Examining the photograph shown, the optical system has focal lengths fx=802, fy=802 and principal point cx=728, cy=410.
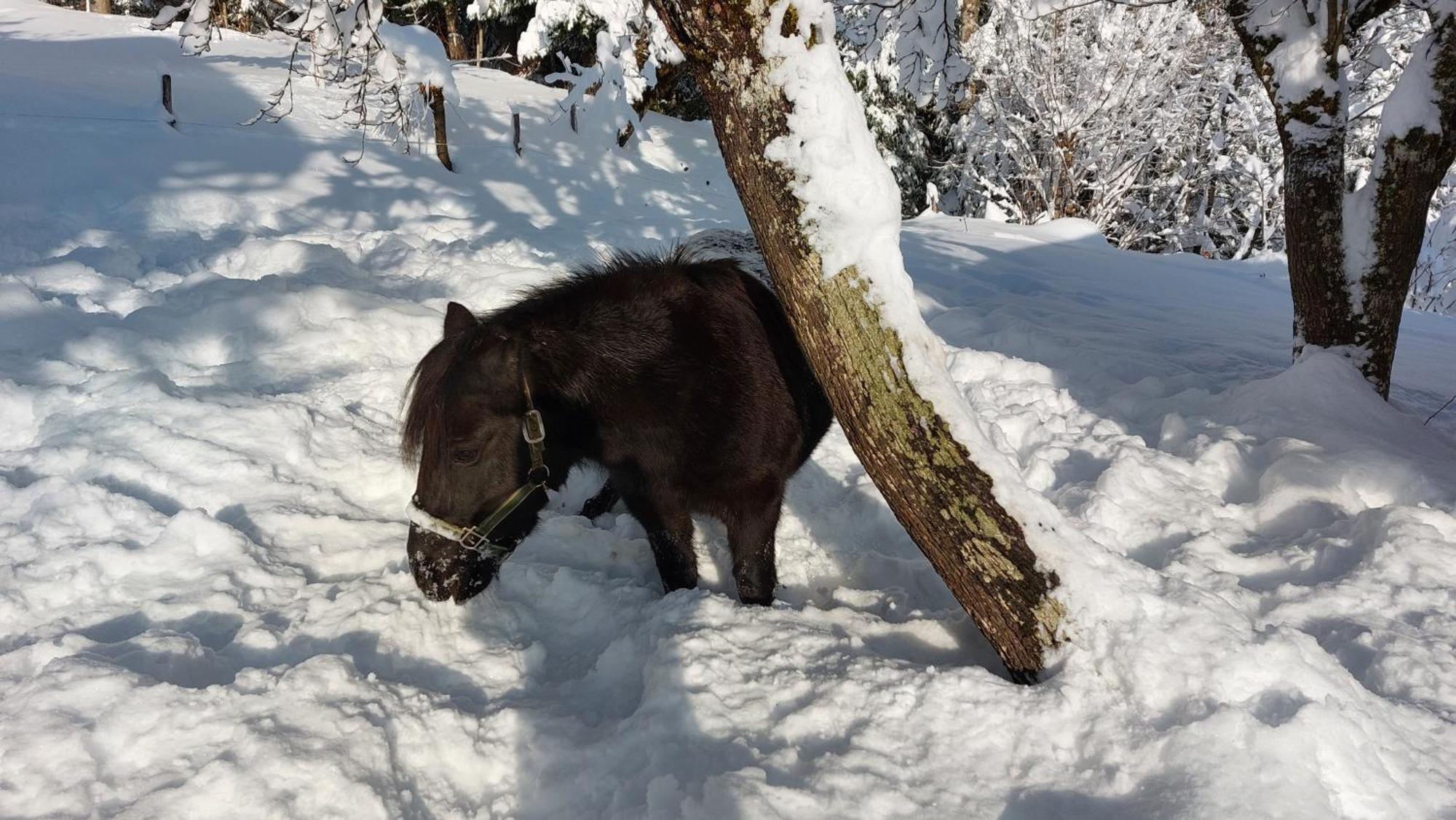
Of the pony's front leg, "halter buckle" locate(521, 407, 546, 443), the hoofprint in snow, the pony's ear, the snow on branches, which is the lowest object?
the pony's front leg

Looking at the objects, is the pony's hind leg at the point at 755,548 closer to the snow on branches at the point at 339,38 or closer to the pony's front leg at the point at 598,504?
the pony's front leg at the point at 598,504

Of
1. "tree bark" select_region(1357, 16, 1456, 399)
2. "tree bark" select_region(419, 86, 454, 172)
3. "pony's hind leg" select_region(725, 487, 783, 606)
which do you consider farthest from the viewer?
"tree bark" select_region(419, 86, 454, 172)

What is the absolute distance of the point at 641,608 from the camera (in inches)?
123

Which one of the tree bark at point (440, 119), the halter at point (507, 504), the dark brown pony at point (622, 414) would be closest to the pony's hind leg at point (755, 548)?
the dark brown pony at point (622, 414)

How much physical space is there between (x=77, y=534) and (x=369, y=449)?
1310 millimetres

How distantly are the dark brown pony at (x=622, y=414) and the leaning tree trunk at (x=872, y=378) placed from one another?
0.55 metres

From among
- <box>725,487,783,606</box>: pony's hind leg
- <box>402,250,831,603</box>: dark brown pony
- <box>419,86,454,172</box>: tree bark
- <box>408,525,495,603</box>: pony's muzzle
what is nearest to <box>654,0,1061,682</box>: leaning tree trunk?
<box>402,250,831,603</box>: dark brown pony

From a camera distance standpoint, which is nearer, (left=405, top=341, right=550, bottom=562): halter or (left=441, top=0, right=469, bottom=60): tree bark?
(left=405, top=341, right=550, bottom=562): halter

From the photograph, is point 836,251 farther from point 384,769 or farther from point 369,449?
point 369,449

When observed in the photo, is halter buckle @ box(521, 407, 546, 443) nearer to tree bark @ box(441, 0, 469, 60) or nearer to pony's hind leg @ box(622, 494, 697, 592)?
pony's hind leg @ box(622, 494, 697, 592)

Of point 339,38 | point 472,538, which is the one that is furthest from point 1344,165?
point 339,38

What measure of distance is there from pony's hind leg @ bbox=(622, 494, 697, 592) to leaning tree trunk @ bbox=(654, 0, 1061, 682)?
A: 94 centimetres

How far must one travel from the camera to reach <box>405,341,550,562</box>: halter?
2703 mm

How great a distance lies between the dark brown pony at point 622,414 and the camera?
2.75 metres
